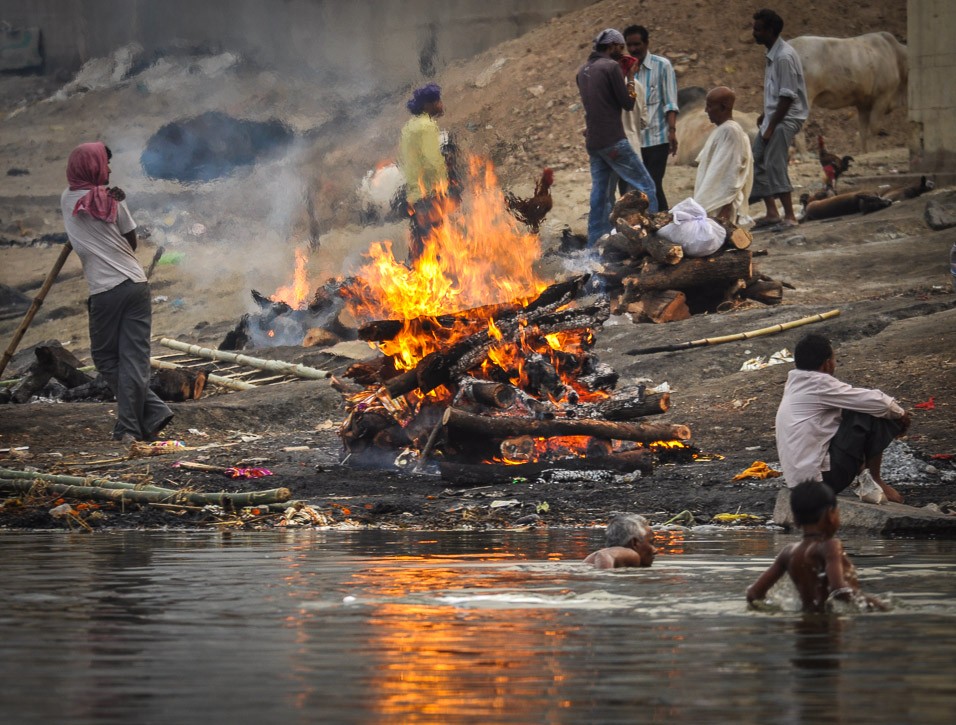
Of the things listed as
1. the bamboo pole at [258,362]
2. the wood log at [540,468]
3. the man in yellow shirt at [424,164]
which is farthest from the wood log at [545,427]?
the bamboo pole at [258,362]

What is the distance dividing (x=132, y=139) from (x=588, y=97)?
63.2ft

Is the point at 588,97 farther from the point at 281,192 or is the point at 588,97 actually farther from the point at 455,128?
the point at 281,192

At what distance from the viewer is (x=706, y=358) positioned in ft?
47.1

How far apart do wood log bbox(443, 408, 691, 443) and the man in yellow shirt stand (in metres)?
5.08

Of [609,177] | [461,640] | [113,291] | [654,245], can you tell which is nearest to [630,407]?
[113,291]

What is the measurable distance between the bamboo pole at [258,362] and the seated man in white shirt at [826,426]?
8.53 meters

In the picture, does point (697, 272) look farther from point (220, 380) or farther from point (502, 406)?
Answer: point (502, 406)

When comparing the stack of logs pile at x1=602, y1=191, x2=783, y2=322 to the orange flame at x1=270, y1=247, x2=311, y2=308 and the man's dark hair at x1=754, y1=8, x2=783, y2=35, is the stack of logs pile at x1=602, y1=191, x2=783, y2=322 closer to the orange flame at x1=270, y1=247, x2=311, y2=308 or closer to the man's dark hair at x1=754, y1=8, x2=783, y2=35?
the man's dark hair at x1=754, y1=8, x2=783, y2=35

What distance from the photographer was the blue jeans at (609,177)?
16.7 metres

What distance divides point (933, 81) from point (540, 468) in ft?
42.9

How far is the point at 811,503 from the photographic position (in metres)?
5.48

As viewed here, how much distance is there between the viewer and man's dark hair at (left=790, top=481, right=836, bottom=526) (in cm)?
548

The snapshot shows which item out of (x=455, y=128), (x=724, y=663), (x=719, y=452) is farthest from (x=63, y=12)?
(x=724, y=663)

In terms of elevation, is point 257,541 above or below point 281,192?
below
